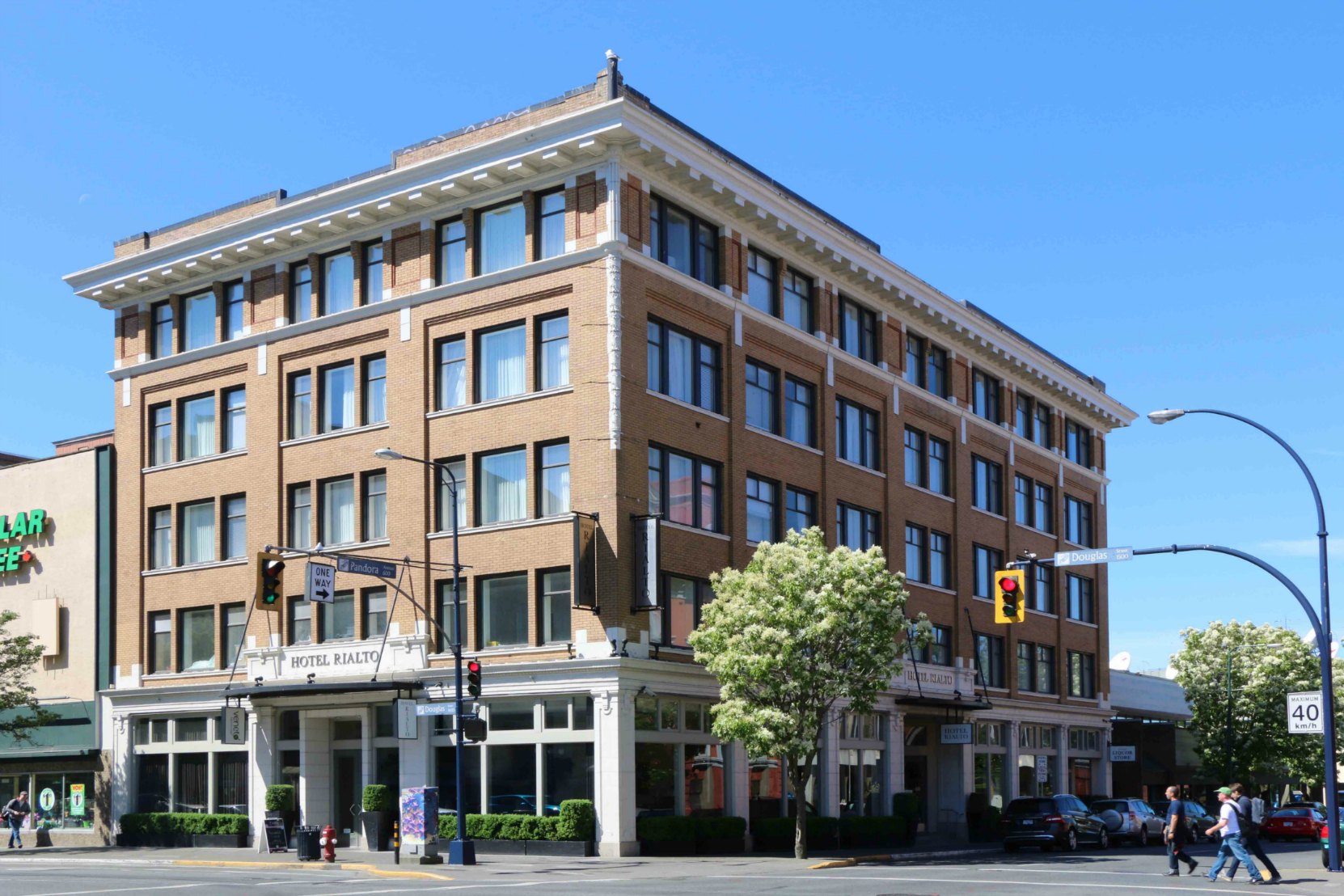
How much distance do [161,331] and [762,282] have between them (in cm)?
1939

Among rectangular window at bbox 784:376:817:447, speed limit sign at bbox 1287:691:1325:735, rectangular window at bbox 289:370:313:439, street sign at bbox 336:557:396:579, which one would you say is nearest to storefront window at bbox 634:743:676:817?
street sign at bbox 336:557:396:579

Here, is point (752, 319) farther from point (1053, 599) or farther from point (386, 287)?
point (1053, 599)

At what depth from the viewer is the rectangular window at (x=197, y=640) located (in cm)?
4762

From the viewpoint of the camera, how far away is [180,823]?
46.5 m

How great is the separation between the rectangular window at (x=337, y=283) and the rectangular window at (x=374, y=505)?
5.07 m

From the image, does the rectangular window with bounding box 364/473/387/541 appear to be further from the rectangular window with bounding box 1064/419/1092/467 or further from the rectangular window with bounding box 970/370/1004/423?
the rectangular window with bounding box 1064/419/1092/467

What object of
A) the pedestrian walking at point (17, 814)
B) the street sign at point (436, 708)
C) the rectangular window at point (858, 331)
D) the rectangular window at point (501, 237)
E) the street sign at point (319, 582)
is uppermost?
the rectangular window at point (501, 237)

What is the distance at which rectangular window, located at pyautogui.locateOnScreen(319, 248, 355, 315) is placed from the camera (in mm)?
45812

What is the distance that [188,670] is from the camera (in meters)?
47.9

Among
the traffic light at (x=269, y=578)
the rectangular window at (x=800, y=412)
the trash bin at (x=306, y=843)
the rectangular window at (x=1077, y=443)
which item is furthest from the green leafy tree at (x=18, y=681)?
the rectangular window at (x=1077, y=443)

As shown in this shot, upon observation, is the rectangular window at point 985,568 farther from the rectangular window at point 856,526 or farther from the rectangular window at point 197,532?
the rectangular window at point 197,532

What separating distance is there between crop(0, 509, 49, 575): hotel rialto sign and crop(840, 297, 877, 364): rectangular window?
2697 cm

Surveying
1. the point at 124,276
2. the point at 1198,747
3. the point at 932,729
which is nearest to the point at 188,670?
the point at 124,276

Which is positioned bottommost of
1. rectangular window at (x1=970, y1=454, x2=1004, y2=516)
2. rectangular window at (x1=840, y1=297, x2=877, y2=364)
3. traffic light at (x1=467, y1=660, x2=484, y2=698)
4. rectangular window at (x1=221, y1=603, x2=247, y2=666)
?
traffic light at (x1=467, y1=660, x2=484, y2=698)
